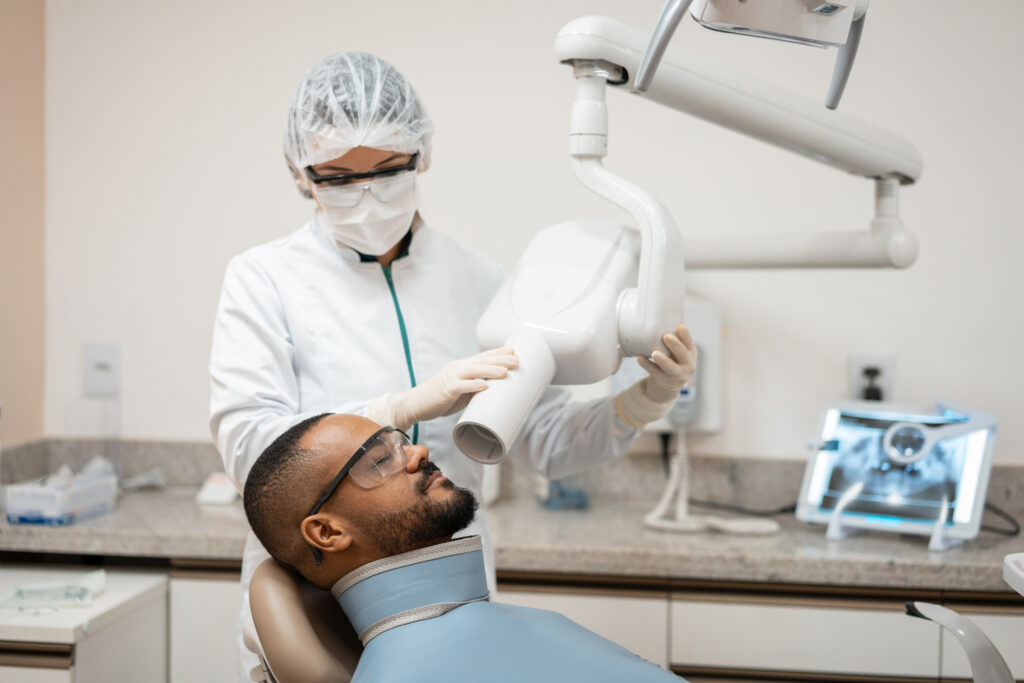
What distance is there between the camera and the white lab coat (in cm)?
128

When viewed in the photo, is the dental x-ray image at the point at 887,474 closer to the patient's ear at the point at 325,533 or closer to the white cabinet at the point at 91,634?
the patient's ear at the point at 325,533

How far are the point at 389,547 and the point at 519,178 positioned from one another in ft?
4.82

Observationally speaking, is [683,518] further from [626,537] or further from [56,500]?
[56,500]

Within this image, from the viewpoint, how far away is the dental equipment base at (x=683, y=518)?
203 cm

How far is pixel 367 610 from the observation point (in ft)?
3.44

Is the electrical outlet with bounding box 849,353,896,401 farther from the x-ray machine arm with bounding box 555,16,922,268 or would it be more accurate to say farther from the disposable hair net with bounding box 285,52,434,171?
the disposable hair net with bounding box 285,52,434,171

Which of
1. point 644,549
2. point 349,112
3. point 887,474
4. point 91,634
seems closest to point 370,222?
point 349,112

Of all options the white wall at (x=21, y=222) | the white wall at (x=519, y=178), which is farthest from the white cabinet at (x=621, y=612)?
the white wall at (x=21, y=222)

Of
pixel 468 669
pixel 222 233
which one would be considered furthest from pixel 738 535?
pixel 222 233

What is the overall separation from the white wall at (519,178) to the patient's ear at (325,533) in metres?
1.39

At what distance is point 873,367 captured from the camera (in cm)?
223

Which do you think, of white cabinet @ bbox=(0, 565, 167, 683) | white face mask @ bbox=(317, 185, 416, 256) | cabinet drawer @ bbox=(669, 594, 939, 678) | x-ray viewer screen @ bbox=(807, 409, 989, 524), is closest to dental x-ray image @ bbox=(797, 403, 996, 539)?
x-ray viewer screen @ bbox=(807, 409, 989, 524)

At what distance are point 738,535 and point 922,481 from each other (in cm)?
43

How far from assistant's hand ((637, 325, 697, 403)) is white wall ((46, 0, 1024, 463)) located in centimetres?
101
